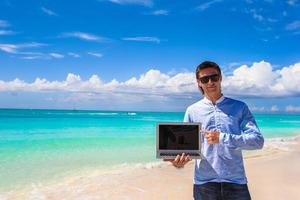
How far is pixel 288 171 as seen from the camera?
9.38m

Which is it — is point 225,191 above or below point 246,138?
below

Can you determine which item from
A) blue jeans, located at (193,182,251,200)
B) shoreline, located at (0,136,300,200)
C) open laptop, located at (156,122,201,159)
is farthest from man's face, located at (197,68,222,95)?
shoreline, located at (0,136,300,200)

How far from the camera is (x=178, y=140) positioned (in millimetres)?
2686

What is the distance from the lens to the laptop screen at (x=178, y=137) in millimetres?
2625

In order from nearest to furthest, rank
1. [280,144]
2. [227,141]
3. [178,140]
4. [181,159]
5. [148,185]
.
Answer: [227,141] < [181,159] < [178,140] < [148,185] < [280,144]

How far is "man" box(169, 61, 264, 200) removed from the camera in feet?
8.18

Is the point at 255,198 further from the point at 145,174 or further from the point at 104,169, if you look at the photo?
the point at 104,169

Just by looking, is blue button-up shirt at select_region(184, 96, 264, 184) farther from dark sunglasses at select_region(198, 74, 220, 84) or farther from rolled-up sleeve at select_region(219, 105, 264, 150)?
dark sunglasses at select_region(198, 74, 220, 84)

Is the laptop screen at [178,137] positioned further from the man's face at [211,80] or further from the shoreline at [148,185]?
the shoreline at [148,185]

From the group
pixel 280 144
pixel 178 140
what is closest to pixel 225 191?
pixel 178 140

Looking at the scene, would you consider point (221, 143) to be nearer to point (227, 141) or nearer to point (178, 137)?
point (227, 141)

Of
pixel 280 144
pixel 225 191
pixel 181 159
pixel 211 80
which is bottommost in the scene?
pixel 280 144

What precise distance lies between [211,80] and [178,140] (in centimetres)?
48

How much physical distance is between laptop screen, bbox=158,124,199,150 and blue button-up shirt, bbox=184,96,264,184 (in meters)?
0.07
